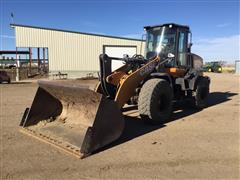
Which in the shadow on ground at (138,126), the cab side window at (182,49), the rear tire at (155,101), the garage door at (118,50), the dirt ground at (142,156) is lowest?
the dirt ground at (142,156)

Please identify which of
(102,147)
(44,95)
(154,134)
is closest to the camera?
(102,147)

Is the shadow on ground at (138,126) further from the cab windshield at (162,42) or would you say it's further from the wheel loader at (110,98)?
the cab windshield at (162,42)

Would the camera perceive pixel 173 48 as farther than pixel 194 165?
Yes

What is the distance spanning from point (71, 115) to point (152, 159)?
2.49 metres

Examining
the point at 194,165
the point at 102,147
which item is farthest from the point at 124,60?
the point at 194,165

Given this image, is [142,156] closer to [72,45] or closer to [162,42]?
[162,42]

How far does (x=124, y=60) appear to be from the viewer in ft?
24.3

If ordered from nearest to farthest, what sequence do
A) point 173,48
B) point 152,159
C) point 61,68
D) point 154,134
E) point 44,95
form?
point 152,159
point 154,134
point 44,95
point 173,48
point 61,68

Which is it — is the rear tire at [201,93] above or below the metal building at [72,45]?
below

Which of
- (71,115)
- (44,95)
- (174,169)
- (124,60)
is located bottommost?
(174,169)

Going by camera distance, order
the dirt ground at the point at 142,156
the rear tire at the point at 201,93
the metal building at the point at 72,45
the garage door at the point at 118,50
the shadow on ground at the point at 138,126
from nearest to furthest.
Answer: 1. the dirt ground at the point at 142,156
2. the shadow on ground at the point at 138,126
3. the rear tire at the point at 201,93
4. the metal building at the point at 72,45
5. the garage door at the point at 118,50

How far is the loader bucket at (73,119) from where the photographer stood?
17.4ft

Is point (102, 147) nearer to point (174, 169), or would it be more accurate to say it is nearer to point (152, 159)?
point (152, 159)

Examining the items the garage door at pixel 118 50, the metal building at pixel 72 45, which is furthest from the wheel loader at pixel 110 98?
the garage door at pixel 118 50
